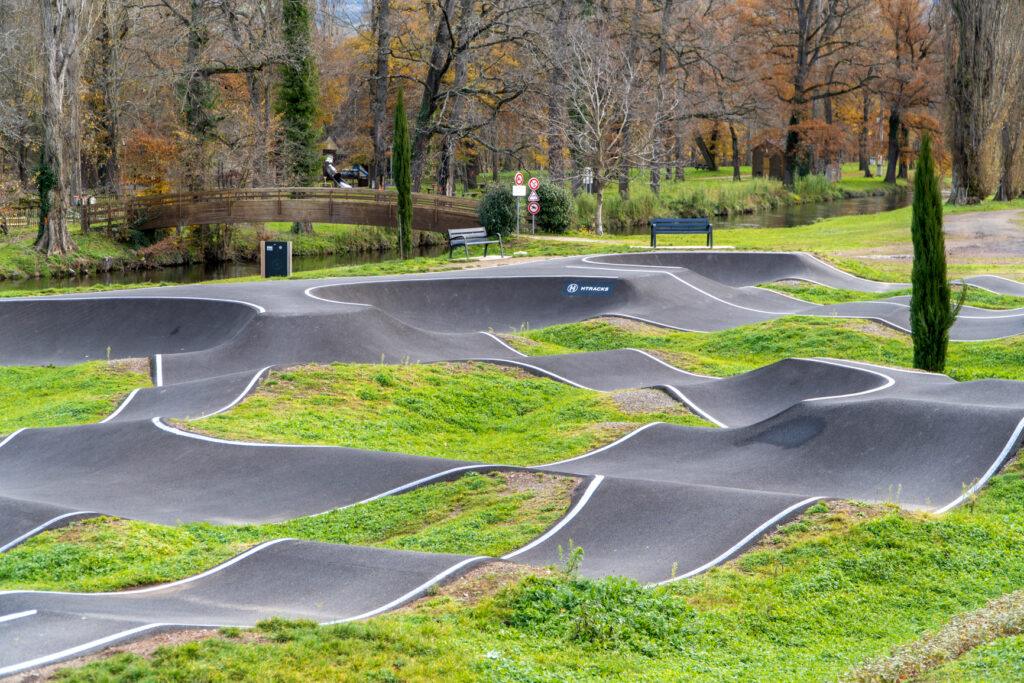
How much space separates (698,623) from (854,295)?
20.4m

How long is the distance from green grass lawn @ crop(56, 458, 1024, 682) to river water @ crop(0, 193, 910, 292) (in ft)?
99.4

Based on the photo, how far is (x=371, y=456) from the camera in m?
12.9

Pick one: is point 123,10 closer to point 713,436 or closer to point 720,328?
point 720,328

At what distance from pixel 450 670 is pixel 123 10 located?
46.4 meters

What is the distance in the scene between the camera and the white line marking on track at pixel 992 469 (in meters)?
10.7

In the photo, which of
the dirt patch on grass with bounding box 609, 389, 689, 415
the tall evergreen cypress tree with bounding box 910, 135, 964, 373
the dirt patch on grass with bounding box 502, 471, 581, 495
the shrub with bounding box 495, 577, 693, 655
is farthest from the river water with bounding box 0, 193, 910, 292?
the shrub with bounding box 495, 577, 693, 655

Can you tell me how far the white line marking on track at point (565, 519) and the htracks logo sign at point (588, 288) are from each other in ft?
48.7

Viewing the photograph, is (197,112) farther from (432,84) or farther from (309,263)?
(432,84)

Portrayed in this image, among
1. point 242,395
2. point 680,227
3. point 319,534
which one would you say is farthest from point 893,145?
point 319,534

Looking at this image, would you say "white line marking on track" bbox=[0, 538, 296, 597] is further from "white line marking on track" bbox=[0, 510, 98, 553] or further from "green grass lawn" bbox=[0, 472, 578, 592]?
"white line marking on track" bbox=[0, 510, 98, 553]

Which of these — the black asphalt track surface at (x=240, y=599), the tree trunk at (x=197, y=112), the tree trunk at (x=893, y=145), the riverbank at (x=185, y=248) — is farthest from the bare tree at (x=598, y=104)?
the black asphalt track surface at (x=240, y=599)

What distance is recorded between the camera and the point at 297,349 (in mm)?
19281

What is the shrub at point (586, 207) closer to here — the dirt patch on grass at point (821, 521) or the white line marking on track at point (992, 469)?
the white line marking on track at point (992, 469)

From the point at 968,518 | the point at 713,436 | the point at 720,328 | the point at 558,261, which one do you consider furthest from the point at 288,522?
the point at 558,261
